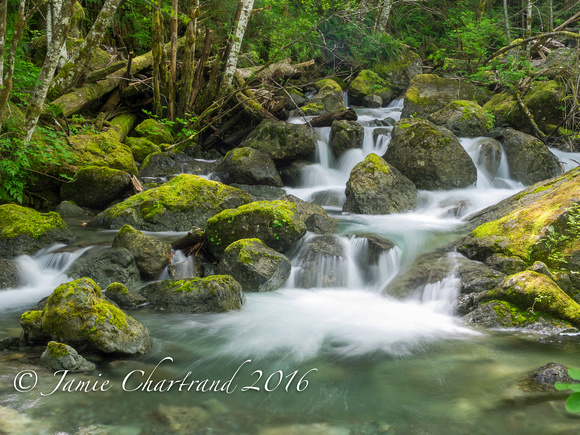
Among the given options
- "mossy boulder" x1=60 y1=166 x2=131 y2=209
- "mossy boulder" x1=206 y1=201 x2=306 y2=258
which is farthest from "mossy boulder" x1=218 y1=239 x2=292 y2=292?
"mossy boulder" x1=60 y1=166 x2=131 y2=209

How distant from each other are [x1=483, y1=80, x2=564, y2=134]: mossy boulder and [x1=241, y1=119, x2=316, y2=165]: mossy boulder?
574cm

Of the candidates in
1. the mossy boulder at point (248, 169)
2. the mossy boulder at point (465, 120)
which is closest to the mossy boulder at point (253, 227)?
the mossy boulder at point (248, 169)

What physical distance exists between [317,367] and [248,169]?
691cm

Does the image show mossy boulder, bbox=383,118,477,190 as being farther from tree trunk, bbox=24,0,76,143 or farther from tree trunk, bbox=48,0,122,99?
tree trunk, bbox=24,0,76,143

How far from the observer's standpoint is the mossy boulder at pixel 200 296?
514 centimetres

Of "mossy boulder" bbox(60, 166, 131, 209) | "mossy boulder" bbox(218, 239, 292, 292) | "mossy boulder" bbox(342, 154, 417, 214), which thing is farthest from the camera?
"mossy boulder" bbox(342, 154, 417, 214)

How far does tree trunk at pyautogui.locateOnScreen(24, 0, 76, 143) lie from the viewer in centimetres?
617

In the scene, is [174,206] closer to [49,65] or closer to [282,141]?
[49,65]

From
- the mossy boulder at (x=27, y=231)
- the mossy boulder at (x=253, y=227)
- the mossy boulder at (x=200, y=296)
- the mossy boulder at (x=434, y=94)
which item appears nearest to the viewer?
the mossy boulder at (x=200, y=296)

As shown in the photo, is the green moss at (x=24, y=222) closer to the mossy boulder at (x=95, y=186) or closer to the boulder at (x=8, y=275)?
the boulder at (x=8, y=275)

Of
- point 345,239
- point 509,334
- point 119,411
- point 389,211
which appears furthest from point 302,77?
point 119,411

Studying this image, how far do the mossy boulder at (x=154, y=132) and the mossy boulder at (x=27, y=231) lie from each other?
17.1 ft

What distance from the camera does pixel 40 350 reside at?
12.1 feet

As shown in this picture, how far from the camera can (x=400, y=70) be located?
18.4m
